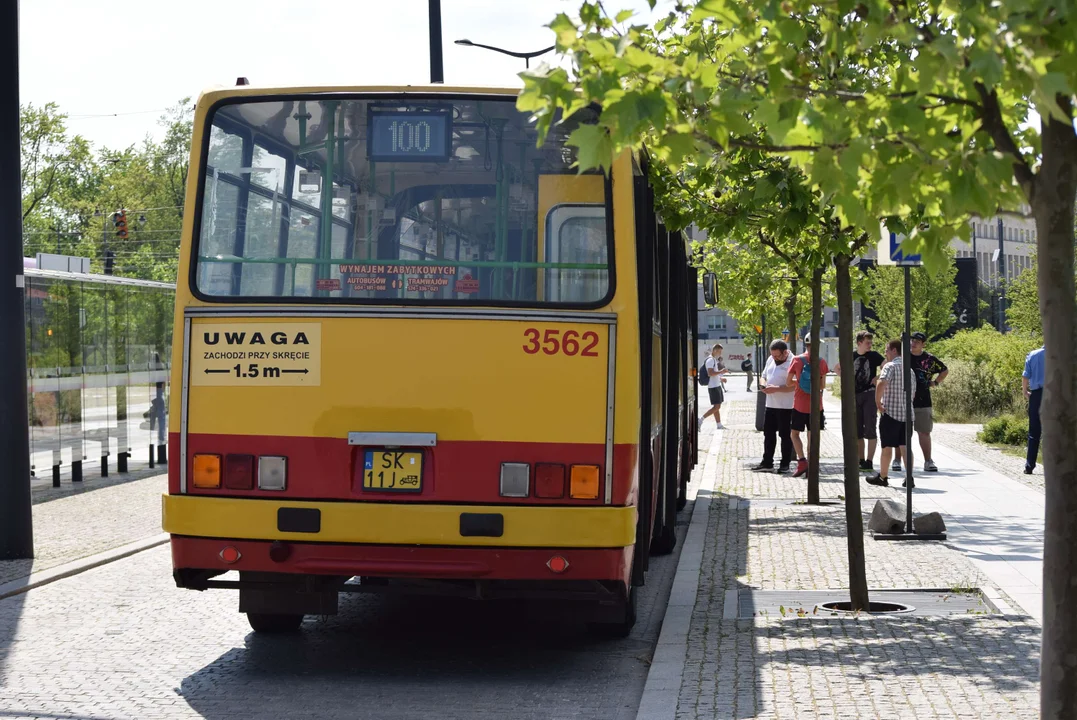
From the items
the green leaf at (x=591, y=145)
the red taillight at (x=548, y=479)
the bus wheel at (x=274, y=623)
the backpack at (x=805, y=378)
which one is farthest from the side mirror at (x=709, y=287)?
the green leaf at (x=591, y=145)

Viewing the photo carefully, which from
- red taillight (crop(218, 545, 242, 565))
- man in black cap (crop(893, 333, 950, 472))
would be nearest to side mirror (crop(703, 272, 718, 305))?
man in black cap (crop(893, 333, 950, 472))

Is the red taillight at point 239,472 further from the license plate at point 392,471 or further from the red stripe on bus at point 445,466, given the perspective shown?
the license plate at point 392,471

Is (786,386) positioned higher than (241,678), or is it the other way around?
(786,386)

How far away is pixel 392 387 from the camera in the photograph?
7465mm

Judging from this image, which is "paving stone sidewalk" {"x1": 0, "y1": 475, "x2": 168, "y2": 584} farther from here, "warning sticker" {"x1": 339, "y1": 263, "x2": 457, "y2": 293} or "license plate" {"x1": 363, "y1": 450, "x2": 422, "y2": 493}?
"warning sticker" {"x1": 339, "y1": 263, "x2": 457, "y2": 293}

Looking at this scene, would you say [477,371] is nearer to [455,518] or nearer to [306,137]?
[455,518]

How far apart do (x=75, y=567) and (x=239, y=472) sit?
464 cm

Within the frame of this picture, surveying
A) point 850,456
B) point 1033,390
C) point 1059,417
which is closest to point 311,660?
point 850,456

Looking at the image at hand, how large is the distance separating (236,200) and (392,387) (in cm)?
133

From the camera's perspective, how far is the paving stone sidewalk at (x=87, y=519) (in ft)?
39.8

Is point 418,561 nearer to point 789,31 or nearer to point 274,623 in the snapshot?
point 274,623

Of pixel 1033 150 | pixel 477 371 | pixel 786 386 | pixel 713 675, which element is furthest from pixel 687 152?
pixel 786 386

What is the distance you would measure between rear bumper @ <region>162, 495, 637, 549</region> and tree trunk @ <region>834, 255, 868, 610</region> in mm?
2301

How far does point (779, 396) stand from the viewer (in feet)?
64.3
